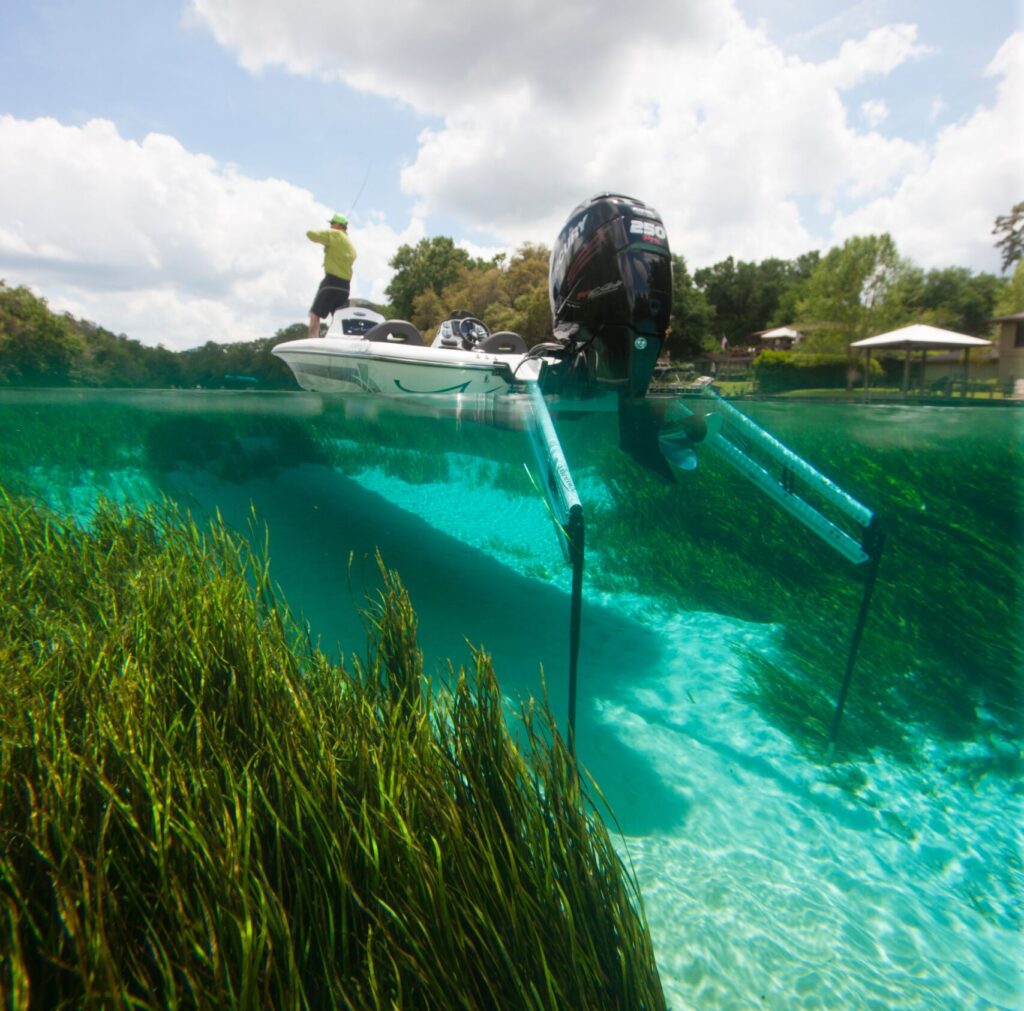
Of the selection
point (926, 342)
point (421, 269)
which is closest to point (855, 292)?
point (926, 342)

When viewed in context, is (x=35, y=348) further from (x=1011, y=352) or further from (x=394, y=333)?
(x=1011, y=352)

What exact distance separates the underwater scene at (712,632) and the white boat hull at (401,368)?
0.43 m

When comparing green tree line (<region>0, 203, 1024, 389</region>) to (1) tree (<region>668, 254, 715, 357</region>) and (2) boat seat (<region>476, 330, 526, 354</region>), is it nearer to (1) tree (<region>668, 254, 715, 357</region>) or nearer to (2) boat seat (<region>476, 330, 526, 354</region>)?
(1) tree (<region>668, 254, 715, 357</region>)

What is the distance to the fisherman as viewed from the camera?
350 inches

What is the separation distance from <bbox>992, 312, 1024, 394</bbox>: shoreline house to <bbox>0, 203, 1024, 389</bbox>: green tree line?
3.14 meters

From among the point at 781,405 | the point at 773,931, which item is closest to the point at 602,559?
the point at 773,931

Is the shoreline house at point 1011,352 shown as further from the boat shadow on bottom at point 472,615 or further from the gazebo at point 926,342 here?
the boat shadow on bottom at point 472,615

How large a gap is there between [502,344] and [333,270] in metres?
3.31

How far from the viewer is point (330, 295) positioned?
9500mm

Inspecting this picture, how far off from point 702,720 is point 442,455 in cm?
851

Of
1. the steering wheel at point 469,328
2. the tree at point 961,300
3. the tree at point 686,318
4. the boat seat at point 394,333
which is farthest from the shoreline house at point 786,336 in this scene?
the boat seat at point 394,333

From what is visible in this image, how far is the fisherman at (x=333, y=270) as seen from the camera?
8.89m

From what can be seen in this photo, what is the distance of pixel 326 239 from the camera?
351 inches

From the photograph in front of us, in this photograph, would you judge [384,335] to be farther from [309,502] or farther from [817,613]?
[817,613]
